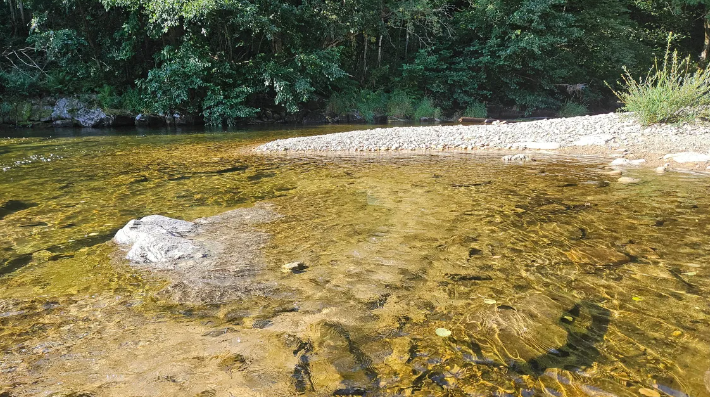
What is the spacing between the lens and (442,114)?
19203 mm

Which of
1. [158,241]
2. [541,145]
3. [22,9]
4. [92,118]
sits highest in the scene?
[22,9]

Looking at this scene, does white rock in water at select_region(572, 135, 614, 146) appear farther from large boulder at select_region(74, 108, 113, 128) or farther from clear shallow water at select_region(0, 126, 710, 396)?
large boulder at select_region(74, 108, 113, 128)

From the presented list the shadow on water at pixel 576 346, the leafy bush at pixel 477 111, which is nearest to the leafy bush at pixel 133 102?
the leafy bush at pixel 477 111

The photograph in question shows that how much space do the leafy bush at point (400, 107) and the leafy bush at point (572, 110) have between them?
7292 millimetres

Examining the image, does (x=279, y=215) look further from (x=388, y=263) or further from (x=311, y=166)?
(x=311, y=166)

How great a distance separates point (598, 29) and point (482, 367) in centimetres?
2294

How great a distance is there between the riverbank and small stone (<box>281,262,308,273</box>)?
5.66 m

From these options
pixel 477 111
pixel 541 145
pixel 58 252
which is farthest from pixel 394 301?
pixel 477 111

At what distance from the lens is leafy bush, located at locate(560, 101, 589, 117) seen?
1941cm

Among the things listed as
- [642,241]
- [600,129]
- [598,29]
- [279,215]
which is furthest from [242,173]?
[598,29]

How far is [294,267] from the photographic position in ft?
9.16

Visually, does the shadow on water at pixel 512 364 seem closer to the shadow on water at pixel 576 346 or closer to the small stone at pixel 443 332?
the shadow on water at pixel 576 346

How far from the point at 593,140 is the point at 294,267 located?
7.51m

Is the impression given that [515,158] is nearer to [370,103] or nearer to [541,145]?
[541,145]
